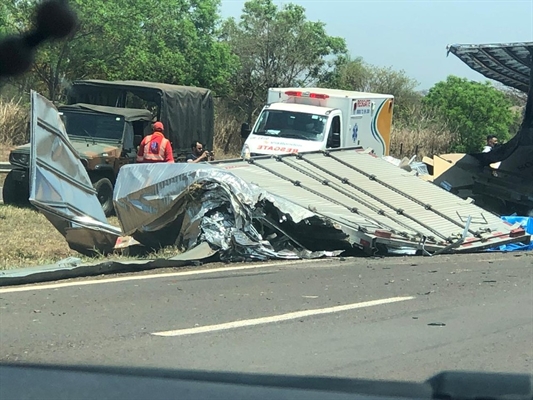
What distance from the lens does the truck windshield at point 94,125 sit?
15.7m

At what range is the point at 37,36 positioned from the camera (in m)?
1.94

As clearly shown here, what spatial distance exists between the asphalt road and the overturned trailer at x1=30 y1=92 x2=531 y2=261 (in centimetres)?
71

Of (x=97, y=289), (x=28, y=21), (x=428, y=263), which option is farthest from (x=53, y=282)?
(x=28, y=21)

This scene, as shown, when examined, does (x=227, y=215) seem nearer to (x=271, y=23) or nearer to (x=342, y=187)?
(x=342, y=187)

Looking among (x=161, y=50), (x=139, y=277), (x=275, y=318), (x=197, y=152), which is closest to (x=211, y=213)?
(x=139, y=277)

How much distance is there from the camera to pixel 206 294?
8.09 metres

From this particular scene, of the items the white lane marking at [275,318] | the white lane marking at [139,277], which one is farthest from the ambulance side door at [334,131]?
the white lane marking at [275,318]

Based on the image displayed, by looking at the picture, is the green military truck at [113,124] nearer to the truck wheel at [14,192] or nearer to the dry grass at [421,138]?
the truck wheel at [14,192]

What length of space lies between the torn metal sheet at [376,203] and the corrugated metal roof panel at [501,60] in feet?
13.7

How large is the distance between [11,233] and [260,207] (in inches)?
173

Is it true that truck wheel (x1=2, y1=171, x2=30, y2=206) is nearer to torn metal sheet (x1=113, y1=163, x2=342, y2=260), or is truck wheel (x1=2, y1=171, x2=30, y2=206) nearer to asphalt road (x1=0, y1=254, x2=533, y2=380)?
torn metal sheet (x1=113, y1=163, x2=342, y2=260)

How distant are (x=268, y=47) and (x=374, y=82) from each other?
10.5m

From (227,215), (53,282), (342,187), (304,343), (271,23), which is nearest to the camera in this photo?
(304,343)

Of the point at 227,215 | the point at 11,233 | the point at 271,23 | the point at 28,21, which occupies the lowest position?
the point at 11,233
